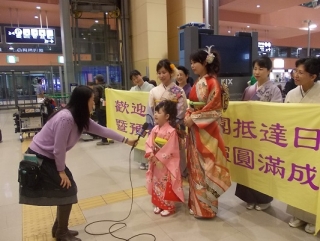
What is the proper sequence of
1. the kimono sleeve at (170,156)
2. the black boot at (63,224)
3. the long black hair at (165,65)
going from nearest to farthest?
the black boot at (63,224) → the kimono sleeve at (170,156) → the long black hair at (165,65)

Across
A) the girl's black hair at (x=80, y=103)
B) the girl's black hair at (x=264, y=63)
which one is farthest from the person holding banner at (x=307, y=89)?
the girl's black hair at (x=80, y=103)

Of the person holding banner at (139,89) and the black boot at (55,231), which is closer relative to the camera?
the black boot at (55,231)

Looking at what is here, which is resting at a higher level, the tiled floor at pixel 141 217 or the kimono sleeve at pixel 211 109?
the kimono sleeve at pixel 211 109

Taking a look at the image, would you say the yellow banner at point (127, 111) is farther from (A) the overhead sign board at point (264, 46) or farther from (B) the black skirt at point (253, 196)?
(A) the overhead sign board at point (264, 46)

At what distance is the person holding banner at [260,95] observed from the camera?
254 centimetres

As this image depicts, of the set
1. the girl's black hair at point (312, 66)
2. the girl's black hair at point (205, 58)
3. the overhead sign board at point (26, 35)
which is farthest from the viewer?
the overhead sign board at point (26, 35)

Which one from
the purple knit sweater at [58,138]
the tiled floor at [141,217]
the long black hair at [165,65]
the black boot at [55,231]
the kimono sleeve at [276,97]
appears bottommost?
the tiled floor at [141,217]

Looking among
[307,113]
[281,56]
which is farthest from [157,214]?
[281,56]

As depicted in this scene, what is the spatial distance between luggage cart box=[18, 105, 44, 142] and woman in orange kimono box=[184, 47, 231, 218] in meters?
4.70

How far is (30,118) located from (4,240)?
426 cm

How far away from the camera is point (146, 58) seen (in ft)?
24.6

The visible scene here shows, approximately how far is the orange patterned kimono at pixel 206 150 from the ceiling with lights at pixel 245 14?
6743 mm

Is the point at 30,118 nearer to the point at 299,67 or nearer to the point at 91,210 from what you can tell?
the point at 91,210

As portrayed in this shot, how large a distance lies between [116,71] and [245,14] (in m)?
5.80
